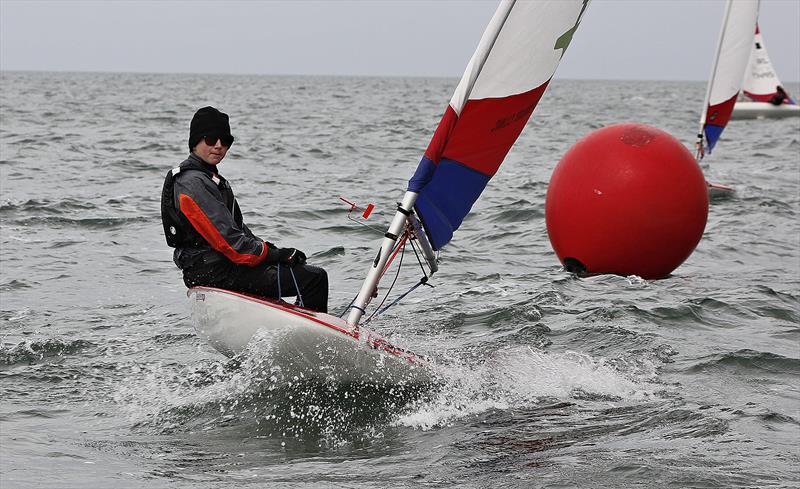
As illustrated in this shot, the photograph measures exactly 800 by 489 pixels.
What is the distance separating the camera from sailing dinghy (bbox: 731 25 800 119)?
125 feet

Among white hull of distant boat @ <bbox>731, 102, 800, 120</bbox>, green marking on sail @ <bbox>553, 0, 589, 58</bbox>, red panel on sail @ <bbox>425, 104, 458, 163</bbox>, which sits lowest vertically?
white hull of distant boat @ <bbox>731, 102, 800, 120</bbox>

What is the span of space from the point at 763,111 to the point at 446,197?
122 feet

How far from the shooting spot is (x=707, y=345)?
283 inches

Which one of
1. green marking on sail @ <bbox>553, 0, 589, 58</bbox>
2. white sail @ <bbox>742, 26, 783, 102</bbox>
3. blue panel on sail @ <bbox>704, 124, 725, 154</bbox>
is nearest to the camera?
green marking on sail @ <bbox>553, 0, 589, 58</bbox>

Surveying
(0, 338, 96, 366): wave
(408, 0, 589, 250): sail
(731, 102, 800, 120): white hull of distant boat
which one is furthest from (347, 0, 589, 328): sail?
(731, 102, 800, 120): white hull of distant boat

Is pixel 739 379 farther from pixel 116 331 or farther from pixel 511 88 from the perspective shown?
pixel 116 331

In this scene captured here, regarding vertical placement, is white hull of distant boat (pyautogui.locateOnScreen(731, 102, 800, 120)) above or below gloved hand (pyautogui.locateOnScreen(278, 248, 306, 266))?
below

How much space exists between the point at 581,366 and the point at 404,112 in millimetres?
37152

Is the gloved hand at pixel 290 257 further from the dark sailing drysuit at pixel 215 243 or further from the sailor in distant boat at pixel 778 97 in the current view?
the sailor in distant boat at pixel 778 97

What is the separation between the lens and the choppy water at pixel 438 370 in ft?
15.5

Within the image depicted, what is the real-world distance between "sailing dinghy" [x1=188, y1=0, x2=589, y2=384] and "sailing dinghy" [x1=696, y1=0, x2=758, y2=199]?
11992 millimetres

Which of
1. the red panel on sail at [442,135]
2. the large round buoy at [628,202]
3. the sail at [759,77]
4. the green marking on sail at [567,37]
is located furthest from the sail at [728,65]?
the sail at [759,77]

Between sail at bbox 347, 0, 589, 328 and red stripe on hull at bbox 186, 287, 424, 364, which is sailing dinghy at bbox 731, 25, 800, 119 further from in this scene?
red stripe on hull at bbox 186, 287, 424, 364

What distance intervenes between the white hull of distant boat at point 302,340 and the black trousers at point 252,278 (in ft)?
0.31
